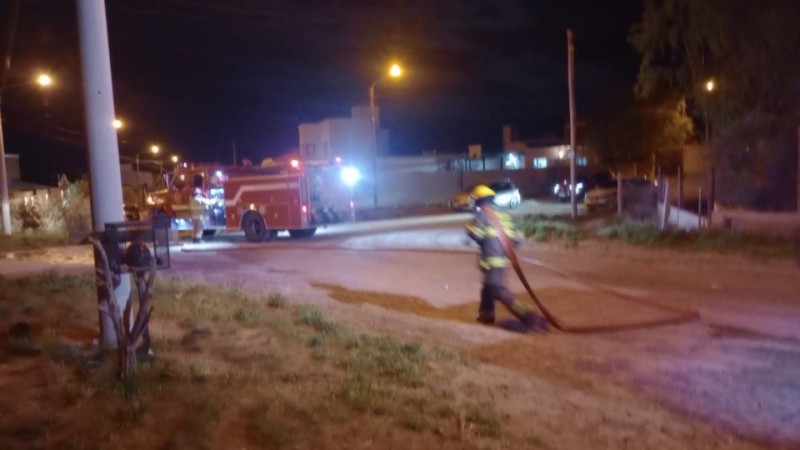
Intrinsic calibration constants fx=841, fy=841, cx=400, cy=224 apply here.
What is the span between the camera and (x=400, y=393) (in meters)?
6.58

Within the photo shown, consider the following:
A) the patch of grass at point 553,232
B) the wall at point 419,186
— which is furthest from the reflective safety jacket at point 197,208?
the wall at point 419,186

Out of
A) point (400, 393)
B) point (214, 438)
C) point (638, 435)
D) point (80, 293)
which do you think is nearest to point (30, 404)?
point (214, 438)

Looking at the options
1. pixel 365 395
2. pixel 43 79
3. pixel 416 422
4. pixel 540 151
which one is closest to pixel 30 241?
pixel 43 79

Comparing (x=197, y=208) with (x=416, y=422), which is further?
(x=197, y=208)

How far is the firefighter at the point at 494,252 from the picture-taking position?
399 inches

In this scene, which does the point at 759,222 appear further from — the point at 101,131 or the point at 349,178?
the point at 101,131

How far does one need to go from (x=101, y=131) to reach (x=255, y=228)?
17.3m

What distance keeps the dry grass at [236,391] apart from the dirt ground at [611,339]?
0.51m

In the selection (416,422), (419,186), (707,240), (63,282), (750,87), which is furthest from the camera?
(419,186)

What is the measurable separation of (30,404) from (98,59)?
3186 mm

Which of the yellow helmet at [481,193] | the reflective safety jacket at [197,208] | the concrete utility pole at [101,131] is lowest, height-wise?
the reflective safety jacket at [197,208]

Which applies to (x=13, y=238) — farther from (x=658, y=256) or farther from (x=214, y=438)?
(x=214, y=438)

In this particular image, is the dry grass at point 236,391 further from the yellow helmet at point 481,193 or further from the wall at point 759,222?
the wall at point 759,222

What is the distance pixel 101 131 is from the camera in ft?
24.8
